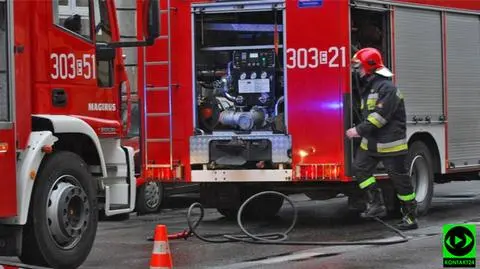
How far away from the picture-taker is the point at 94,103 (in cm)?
744

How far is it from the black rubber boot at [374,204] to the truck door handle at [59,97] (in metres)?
3.95

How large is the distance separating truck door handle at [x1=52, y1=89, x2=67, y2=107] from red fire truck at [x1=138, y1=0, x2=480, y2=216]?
3.35 m

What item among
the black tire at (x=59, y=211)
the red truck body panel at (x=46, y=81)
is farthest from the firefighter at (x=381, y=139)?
the black tire at (x=59, y=211)

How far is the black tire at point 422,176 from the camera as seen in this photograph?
10734 mm

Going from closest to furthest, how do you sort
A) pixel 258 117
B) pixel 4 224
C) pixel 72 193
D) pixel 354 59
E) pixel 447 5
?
pixel 4 224 → pixel 72 193 → pixel 354 59 → pixel 258 117 → pixel 447 5

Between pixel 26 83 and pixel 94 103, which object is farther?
pixel 94 103

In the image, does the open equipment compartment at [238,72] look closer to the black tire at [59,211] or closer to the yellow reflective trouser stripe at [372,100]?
the yellow reflective trouser stripe at [372,100]

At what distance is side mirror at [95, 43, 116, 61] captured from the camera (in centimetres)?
753

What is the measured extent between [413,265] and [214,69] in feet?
14.5

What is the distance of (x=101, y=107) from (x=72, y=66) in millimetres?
575

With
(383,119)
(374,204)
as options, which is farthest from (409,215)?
(383,119)

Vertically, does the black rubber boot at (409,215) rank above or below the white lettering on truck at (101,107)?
below

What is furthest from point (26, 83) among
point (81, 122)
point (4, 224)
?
point (4, 224)

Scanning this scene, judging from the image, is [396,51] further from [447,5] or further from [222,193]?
[222,193]
